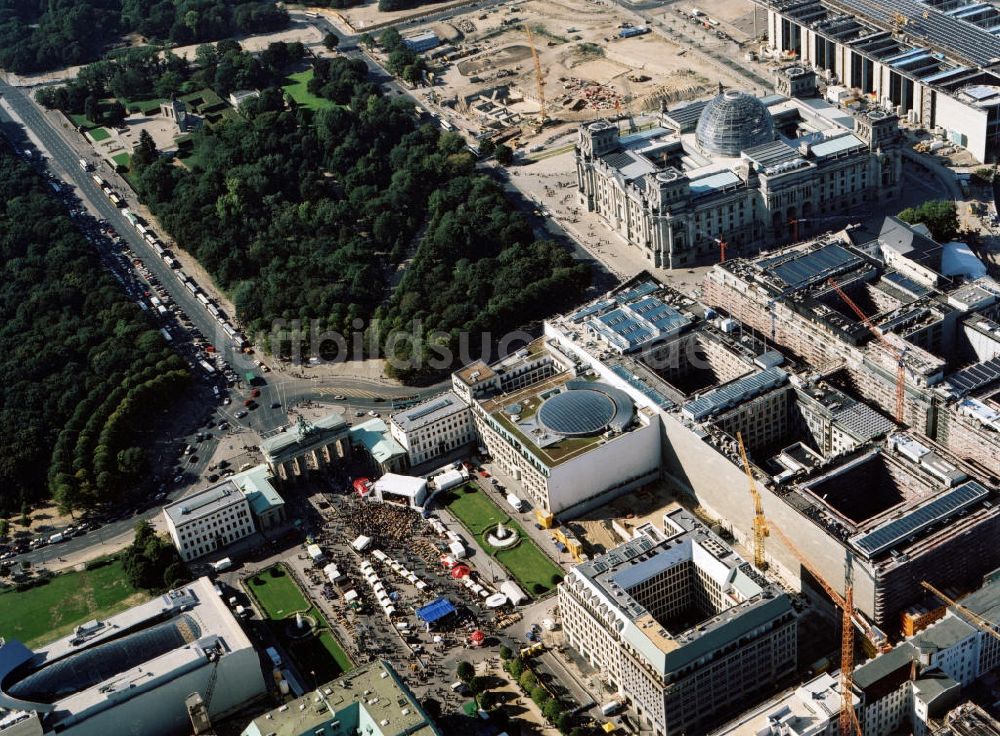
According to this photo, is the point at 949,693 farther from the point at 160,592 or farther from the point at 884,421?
the point at 160,592

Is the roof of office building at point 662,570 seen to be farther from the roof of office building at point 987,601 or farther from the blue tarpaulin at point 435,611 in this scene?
the roof of office building at point 987,601

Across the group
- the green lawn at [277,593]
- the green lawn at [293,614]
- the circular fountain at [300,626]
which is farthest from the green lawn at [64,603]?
the circular fountain at [300,626]

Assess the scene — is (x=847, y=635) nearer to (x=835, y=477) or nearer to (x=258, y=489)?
(x=835, y=477)

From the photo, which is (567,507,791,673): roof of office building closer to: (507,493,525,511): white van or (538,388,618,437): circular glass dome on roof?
(538,388,618,437): circular glass dome on roof

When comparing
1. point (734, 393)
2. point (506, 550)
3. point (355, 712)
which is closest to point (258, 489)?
point (506, 550)

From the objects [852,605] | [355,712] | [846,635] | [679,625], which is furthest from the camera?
[679,625]
